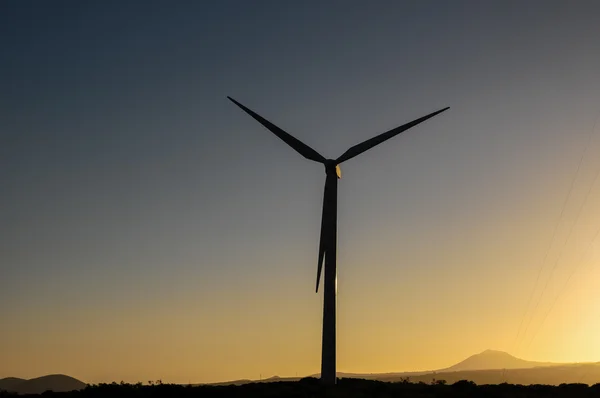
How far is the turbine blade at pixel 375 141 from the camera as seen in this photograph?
243ft

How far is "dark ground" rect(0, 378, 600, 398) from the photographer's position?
64.2 m

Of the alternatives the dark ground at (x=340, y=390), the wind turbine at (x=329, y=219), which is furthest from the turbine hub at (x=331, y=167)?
the dark ground at (x=340, y=390)

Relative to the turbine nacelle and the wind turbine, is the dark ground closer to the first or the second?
the wind turbine

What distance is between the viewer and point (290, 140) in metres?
74.7

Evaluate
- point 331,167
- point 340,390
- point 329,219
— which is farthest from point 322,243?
point 340,390

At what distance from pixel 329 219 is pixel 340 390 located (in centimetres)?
1502

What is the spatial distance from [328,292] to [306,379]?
9.53m

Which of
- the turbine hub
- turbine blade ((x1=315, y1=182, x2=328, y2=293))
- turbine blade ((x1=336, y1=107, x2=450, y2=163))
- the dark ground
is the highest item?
turbine blade ((x1=336, y1=107, x2=450, y2=163))

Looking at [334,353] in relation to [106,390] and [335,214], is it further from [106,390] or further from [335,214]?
[106,390]

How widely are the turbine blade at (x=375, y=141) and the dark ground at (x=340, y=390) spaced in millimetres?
20880

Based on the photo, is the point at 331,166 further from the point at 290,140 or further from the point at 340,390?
the point at 340,390

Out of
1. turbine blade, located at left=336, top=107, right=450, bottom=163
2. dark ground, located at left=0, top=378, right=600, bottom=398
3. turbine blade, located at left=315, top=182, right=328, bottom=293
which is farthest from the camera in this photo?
turbine blade, located at left=336, top=107, right=450, bottom=163

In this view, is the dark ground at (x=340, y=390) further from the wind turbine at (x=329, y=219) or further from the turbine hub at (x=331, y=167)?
the turbine hub at (x=331, y=167)

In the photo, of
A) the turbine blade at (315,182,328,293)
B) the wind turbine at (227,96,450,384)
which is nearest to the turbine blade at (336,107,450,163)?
the wind turbine at (227,96,450,384)
